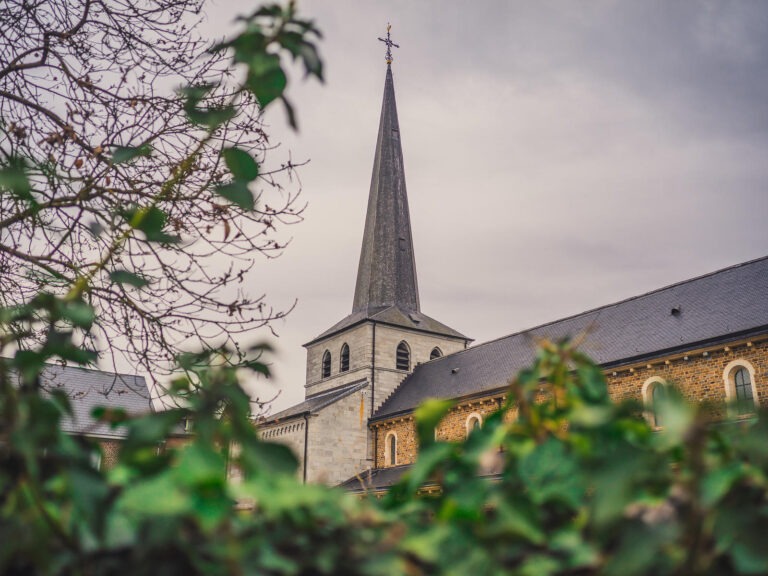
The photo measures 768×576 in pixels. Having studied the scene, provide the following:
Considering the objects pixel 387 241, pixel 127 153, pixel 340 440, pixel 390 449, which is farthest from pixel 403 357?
pixel 127 153

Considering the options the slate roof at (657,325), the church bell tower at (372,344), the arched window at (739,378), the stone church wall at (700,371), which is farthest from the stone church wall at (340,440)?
the arched window at (739,378)

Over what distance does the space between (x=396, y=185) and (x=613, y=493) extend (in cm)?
4043

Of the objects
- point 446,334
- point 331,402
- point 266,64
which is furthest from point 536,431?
point 446,334

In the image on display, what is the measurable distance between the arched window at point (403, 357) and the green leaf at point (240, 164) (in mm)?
33391

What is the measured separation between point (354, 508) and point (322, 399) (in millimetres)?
34205

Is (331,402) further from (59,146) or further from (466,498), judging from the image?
(466,498)

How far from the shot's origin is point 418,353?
1390 inches

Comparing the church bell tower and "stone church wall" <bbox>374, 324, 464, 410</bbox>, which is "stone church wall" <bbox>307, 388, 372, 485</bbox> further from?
"stone church wall" <bbox>374, 324, 464, 410</bbox>

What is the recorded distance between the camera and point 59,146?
4.98m

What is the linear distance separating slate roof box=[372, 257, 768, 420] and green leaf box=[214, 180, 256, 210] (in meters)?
17.8

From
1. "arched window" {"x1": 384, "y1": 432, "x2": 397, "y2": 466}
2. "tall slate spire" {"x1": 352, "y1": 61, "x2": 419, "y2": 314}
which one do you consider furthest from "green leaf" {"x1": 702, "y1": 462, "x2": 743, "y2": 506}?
"tall slate spire" {"x1": 352, "y1": 61, "x2": 419, "y2": 314}

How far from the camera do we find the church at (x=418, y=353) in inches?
785

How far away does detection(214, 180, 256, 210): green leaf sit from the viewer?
1305 millimetres

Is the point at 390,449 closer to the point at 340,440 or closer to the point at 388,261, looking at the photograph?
the point at 340,440
